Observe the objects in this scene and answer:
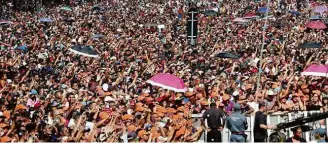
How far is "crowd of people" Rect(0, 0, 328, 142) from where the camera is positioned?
13.4 metres

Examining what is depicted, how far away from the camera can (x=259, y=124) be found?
39.9ft

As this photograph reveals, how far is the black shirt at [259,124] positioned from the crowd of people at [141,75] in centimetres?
113

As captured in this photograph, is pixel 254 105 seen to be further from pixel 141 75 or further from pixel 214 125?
pixel 141 75

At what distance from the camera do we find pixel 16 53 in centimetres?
2439

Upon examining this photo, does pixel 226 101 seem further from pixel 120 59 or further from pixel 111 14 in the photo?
pixel 111 14

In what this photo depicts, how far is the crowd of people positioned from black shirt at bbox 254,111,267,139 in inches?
44.4

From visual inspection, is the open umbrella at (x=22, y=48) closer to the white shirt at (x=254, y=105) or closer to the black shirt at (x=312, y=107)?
the white shirt at (x=254, y=105)

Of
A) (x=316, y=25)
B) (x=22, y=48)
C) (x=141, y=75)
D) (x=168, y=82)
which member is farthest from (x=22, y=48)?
(x=316, y=25)

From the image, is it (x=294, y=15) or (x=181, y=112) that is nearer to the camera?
(x=181, y=112)

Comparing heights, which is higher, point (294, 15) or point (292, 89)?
point (292, 89)

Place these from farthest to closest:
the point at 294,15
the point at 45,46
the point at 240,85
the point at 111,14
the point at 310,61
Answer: the point at 111,14
the point at 294,15
the point at 45,46
the point at 310,61
the point at 240,85

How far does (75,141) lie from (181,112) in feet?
8.34

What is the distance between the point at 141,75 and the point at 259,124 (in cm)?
870

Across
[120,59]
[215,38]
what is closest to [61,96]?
[120,59]
